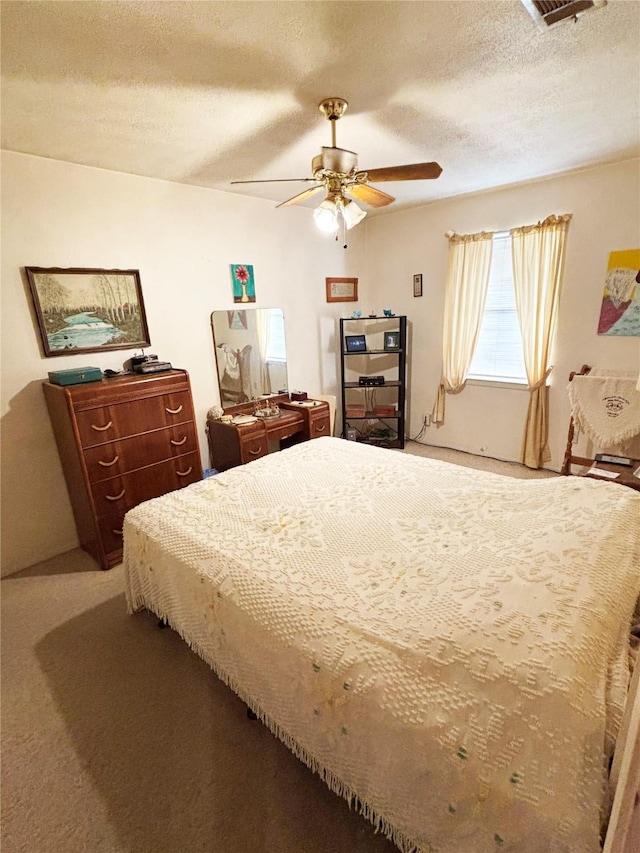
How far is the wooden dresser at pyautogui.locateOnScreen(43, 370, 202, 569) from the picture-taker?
2.36 metres

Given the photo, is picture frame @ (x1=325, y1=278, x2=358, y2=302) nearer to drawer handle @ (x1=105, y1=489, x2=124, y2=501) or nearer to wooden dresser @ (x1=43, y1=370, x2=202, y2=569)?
wooden dresser @ (x1=43, y1=370, x2=202, y2=569)

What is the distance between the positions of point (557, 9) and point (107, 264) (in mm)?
2668

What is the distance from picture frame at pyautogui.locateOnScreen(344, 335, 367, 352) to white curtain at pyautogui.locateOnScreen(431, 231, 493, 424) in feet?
2.79

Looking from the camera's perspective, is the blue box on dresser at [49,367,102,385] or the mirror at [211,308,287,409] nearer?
the blue box on dresser at [49,367,102,385]

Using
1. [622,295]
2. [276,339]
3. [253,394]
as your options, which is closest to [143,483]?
[253,394]

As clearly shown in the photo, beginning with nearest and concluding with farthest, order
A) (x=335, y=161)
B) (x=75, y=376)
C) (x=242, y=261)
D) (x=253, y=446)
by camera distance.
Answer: (x=335, y=161) → (x=75, y=376) → (x=253, y=446) → (x=242, y=261)

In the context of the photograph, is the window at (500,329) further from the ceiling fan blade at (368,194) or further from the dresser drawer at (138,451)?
the dresser drawer at (138,451)

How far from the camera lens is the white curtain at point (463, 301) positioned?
141 inches

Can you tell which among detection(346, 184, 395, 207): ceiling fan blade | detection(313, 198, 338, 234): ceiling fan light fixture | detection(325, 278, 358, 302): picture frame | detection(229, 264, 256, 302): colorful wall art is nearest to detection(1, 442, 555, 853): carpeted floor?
detection(313, 198, 338, 234): ceiling fan light fixture

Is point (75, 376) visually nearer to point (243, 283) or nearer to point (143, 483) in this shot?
point (143, 483)

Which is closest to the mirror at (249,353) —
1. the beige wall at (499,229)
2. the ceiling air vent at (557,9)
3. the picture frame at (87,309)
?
the picture frame at (87,309)

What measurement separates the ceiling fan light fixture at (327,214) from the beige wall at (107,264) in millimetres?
1575

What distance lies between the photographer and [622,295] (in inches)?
116

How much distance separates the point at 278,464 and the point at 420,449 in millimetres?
2421
